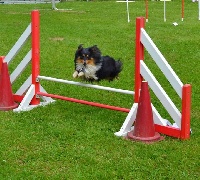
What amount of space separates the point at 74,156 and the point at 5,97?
1890mm

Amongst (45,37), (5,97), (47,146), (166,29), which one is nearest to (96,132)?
(47,146)

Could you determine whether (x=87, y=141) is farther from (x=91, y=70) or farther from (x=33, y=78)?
(x=33, y=78)

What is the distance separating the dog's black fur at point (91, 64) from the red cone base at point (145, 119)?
25.1 inches

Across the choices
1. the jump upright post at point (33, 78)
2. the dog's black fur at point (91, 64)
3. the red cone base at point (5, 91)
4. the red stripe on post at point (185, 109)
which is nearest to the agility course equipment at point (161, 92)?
the red stripe on post at point (185, 109)

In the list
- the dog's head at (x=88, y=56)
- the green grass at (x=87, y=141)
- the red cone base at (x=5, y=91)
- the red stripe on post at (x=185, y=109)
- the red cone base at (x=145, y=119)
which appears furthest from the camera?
the red cone base at (x=5, y=91)

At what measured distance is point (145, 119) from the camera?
15.7ft

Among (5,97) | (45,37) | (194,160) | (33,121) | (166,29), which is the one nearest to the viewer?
(194,160)

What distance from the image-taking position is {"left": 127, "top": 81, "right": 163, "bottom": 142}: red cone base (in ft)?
15.7

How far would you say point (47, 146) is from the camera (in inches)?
185

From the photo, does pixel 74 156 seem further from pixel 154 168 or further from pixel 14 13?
pixel 14 13

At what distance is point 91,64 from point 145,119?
0.85 metres

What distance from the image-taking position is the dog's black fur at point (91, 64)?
16.9ft

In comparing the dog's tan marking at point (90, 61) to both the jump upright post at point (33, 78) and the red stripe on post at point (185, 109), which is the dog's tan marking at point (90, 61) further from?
the red stripe on post at point (185, 109)

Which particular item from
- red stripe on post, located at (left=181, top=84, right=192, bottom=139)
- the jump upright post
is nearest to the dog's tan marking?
the jump upright post
